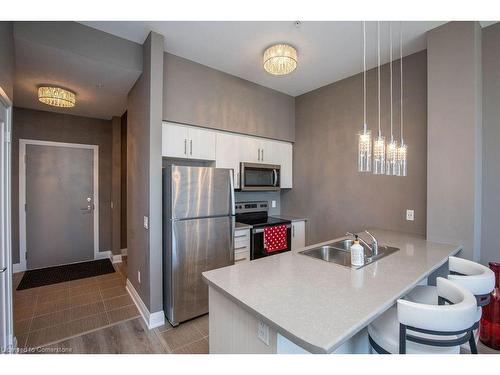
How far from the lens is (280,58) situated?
7.74 ft

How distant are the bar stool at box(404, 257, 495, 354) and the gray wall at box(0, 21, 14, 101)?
320cm

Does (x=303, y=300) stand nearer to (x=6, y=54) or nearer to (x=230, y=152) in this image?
(x=230, y=152)

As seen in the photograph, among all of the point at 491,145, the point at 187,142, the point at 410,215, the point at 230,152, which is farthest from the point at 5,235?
the point at 491,145

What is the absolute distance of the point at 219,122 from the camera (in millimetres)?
3055

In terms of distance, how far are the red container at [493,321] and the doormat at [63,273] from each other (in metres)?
4.55

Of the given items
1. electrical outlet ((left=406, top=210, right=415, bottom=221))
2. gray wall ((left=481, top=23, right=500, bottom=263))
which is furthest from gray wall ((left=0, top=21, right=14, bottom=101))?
gray wall ((left=481, top=23, right=500, bottom=263))

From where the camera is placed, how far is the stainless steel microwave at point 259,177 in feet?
10.6

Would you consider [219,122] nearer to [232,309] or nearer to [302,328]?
[232,309]

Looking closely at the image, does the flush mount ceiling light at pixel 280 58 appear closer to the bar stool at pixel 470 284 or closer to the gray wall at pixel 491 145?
the gray wall at pixel 491 145

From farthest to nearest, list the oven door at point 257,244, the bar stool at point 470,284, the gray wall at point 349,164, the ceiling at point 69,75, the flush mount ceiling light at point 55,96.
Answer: the oven door at point 257,244
the flush mount ceiling light at point 55,96
the gray wall at point 349,164
the ceiling at point 69,75
the bar stool at point 470,284

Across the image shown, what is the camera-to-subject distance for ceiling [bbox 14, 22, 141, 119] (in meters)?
2.15

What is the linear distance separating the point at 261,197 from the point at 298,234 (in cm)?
83

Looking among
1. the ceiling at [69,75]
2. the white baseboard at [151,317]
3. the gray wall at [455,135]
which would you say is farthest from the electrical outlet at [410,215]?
the ceiling at [69,75]
